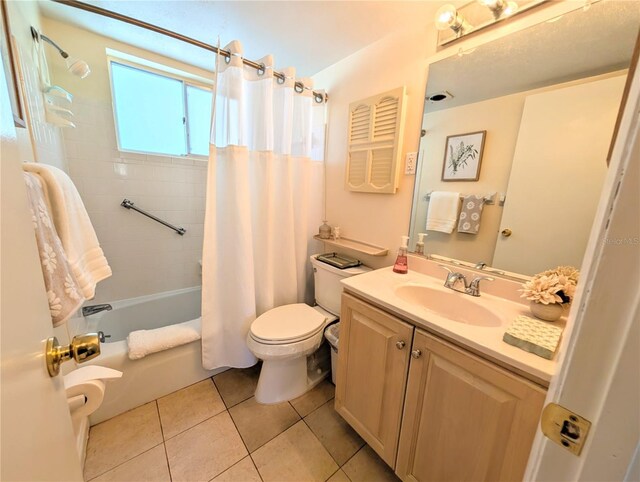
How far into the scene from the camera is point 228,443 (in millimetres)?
1278

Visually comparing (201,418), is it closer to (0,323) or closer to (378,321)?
(378,321)

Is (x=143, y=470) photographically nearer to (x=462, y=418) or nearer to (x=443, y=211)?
(x=462, y=418)

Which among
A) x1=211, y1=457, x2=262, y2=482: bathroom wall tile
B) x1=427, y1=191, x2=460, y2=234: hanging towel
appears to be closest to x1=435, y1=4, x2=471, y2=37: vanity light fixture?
x1=427, y1=191, x2=460, y2=234: hanging towel

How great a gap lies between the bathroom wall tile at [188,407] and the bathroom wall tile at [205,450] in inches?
1.9

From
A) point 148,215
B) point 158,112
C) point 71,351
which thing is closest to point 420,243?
point 71,351

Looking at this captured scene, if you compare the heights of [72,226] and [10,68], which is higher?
[10,68]

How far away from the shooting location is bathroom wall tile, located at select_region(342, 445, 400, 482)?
45.2 inches

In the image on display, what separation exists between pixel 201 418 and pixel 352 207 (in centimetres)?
160

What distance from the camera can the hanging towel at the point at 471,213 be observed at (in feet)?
3.88

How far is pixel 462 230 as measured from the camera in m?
1.25

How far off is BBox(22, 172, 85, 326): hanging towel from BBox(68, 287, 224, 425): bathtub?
761 millimetres

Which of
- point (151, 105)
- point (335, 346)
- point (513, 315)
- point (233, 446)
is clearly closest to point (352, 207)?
point (335, 346)

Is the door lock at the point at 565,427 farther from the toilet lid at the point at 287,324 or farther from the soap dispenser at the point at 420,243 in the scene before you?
the toilet lid at the point at 287,324

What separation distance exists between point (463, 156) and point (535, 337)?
84 cm
